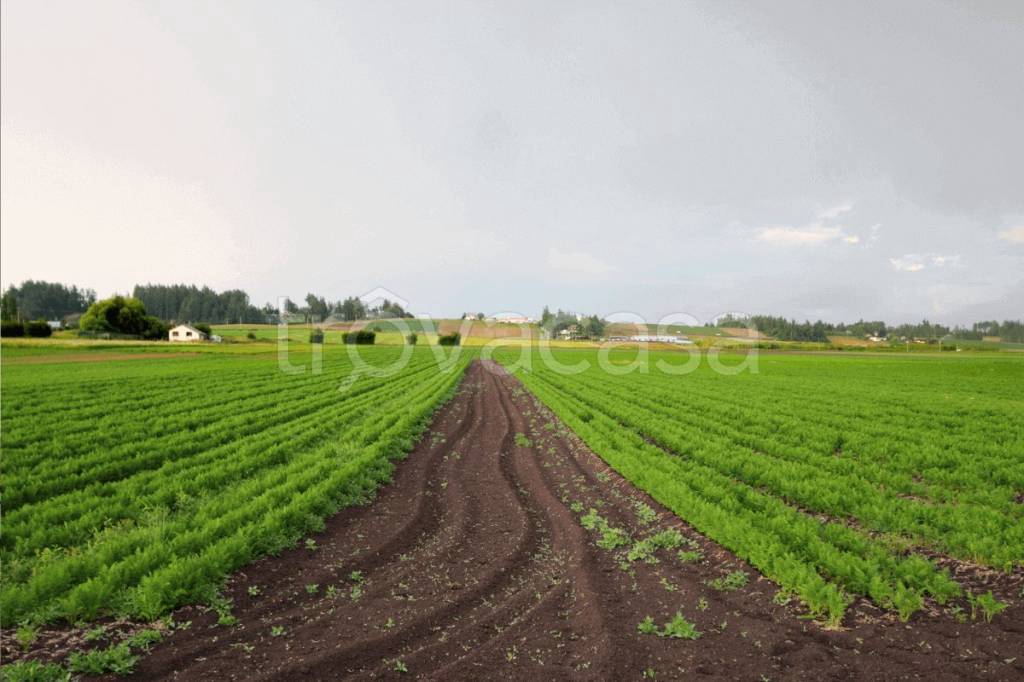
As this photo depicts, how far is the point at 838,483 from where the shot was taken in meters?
10.2

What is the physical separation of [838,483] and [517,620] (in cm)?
825

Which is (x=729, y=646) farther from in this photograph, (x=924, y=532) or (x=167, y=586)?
(x=167, y=586)

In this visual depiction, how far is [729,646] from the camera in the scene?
528 centimetres

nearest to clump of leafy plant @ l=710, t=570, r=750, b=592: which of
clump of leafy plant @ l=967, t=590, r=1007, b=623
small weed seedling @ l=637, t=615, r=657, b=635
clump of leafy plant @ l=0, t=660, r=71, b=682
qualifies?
Result: small weed seedling @ l=637, t=615, r=657, b=635

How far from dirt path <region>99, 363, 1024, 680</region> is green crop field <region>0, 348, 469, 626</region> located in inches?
30.2

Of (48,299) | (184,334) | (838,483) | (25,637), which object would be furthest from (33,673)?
(48,299)

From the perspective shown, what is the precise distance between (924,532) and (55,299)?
192 metres

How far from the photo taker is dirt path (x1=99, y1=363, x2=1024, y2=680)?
4.83 meters

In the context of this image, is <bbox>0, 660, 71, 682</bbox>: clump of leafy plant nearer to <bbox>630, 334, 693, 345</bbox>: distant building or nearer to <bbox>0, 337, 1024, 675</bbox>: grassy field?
<bbox>0, 337, 1024, 675</bbox>: grassy field

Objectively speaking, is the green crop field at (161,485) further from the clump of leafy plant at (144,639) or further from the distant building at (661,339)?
the distant building at (661,339)

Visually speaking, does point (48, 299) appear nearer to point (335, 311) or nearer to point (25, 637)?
point (335, 311)

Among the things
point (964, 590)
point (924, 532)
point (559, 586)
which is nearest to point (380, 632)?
point (559, 586)

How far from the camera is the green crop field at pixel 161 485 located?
229 inches

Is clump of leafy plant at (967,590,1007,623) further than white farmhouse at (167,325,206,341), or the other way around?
white farmhouse at (167,325,206,341)
